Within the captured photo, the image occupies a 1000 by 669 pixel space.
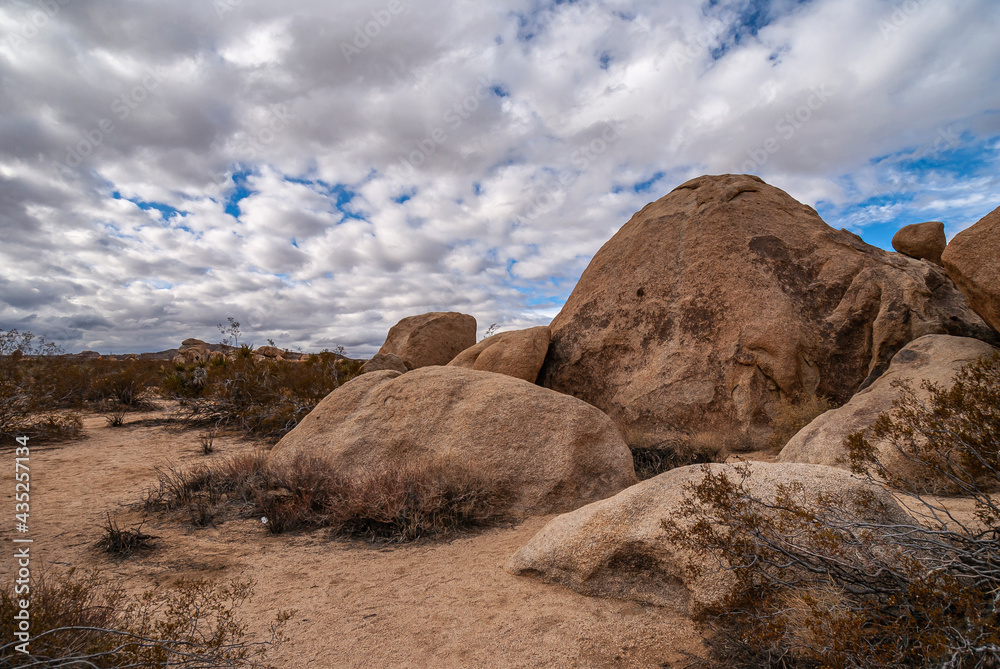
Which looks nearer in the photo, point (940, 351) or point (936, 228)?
point (940, 351)

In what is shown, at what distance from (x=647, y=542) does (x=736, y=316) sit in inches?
226

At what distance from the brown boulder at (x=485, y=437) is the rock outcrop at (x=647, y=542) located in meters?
1.45

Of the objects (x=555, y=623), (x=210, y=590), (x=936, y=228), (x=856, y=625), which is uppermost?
(x=936, y=228)

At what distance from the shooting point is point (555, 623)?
3.05 metres

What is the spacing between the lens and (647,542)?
3.23 metres

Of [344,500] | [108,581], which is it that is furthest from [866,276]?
[108,581]

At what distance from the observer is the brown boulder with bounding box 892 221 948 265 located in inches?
337

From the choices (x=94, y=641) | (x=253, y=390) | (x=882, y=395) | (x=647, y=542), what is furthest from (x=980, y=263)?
(x=253, y=390)

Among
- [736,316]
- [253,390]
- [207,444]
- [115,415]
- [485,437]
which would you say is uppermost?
[736,316]

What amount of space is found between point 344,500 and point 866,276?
26.1 feet

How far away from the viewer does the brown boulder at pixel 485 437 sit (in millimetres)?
5262

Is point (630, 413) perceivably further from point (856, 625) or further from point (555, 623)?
point (856, 625)

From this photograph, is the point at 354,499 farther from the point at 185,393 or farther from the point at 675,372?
the point at 185,393

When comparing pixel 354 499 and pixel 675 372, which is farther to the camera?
pixel 675 372
